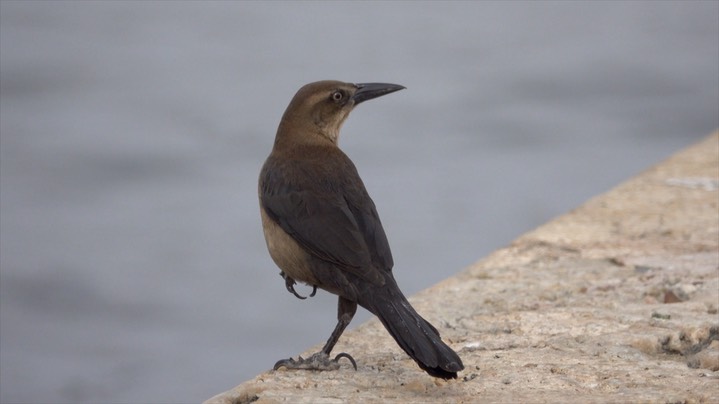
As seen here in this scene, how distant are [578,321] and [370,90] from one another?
1088 mm

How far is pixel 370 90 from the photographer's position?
4.26 m

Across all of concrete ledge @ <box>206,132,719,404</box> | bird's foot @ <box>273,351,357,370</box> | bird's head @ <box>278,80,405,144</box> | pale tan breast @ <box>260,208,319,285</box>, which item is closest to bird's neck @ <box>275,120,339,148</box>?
bird's head @ <box>278,80,405,144</box>

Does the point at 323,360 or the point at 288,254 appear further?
the point at 288,254

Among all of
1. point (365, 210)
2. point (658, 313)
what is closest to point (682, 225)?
point (658, 313)

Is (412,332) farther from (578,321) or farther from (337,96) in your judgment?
(337,96)

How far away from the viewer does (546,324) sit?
3.85m

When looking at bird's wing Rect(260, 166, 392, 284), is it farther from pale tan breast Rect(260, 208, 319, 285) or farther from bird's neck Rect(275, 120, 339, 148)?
bird's neck Rect(275, 120, 339, 148)

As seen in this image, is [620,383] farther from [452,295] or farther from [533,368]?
[452,295]

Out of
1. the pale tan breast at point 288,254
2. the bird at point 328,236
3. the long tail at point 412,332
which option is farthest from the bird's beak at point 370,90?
the long tail at point 412,332

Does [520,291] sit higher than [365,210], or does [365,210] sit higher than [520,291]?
[365,210]

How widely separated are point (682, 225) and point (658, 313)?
1124 millimetres

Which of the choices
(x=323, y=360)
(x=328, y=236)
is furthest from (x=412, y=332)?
(x=328, y=236)

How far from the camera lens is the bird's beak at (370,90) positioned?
4.25 m

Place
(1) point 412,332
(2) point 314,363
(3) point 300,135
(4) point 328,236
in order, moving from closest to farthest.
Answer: (1) point 412,332 < (2) point 314,363 < (4) point 328,236 < (3) point 300,135
